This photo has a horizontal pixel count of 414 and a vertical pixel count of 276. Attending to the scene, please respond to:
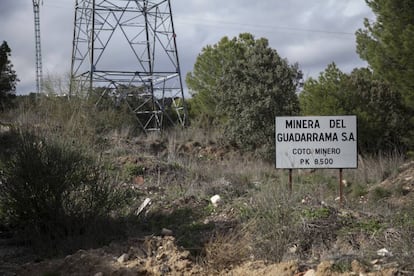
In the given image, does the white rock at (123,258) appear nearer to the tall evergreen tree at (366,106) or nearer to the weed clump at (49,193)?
the weed clump at (49,193)

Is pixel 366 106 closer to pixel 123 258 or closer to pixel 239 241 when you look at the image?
pixel 239 241

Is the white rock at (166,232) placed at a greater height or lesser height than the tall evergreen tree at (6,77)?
lesser

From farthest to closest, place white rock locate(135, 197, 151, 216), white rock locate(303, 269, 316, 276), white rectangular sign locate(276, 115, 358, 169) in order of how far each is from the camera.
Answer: white rectangular sign locate(276, 115, 358, 169), white rock locate(135, 197, 151, 216), white rock locate(303, 269, 316, 276)

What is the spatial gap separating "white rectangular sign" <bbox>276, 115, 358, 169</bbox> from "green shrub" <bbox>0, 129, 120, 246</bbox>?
3637mm

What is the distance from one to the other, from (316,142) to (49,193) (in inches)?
201

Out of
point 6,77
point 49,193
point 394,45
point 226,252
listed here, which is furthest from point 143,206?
point 6,77

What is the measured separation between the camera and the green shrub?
31.2 feet

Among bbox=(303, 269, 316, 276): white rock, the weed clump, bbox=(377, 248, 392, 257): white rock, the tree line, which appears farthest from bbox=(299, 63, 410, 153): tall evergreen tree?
bbox=(303, 269, 316, 276): white rock

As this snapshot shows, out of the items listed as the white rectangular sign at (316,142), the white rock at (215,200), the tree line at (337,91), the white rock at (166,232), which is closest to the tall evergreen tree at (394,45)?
the tree line at (337,91)

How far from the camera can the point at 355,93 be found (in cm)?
2506

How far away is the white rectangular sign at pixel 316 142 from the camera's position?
11734 mm

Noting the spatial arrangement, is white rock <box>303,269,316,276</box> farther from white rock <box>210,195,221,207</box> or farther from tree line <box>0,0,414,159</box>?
tree line <box>0,0,414,159</box>

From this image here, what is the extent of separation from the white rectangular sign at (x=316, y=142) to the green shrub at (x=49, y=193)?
3637 millimetres

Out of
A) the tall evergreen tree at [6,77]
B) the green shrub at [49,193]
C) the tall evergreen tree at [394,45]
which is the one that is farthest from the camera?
the tall evergreen tree at [6,77]
